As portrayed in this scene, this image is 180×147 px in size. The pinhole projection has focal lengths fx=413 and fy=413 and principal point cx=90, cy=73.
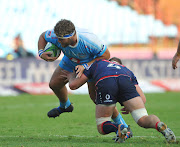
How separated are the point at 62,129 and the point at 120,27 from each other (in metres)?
17.3

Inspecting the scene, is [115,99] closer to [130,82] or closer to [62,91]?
[130,82]

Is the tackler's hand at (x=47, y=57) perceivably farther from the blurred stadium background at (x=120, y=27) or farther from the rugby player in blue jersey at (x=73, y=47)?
the blurred stadium background at (x=120, y=27)

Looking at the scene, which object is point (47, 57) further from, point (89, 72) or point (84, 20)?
point (84, 20)

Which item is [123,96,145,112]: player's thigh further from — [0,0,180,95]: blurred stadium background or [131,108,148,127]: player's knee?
[0,0,180,95]: blurred stadium background

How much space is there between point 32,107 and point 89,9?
1323 cm

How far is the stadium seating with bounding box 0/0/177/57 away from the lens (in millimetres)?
23562

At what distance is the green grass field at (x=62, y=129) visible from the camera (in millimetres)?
6250

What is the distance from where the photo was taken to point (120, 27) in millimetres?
24984

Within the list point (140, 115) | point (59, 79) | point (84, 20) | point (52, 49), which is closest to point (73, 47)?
point (52, 49)

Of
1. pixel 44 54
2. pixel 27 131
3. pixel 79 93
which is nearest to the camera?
pixel 44 54

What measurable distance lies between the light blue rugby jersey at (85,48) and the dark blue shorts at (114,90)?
1.11 meters

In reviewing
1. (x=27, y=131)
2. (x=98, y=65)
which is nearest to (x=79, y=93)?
(x=27, y=131)

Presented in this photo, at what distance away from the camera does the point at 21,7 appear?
24.3 m

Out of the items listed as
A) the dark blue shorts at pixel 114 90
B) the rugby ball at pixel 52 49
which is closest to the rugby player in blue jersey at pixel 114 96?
the dark blue shorts at pixel 114 90
